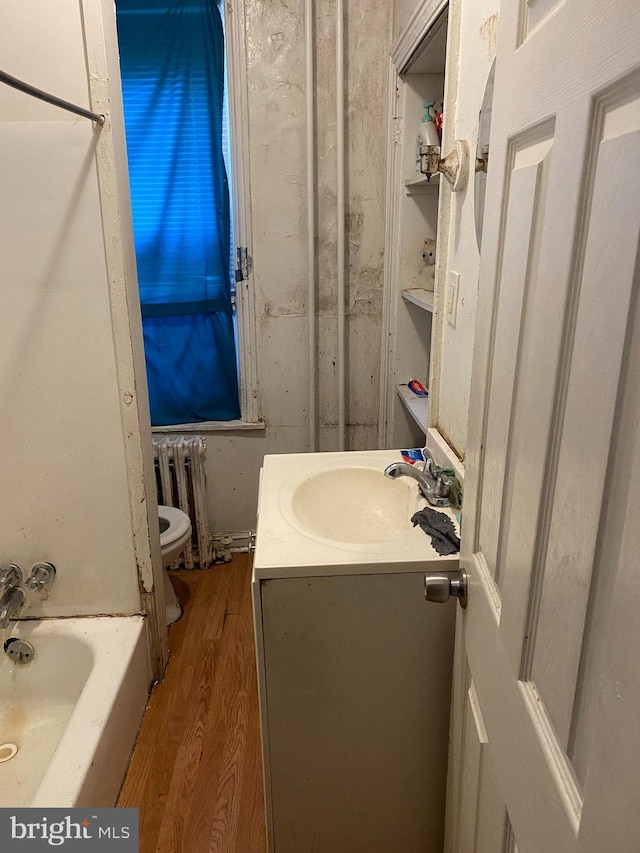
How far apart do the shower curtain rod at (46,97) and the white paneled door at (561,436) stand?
82 centimetres

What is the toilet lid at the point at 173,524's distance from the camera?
7.33ft

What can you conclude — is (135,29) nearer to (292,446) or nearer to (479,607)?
(292,446)

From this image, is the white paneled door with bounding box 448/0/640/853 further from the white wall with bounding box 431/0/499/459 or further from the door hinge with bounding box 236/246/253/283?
the door hinge with bounding box 236/246/253/283

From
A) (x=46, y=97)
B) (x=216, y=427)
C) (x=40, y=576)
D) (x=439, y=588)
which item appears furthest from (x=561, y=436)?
(x=216, y=427)

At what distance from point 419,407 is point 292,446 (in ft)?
2.67

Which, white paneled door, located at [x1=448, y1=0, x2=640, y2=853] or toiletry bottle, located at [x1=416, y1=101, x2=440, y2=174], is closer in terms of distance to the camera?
white paneled door, located at [x1=448, y1=0, x2=640, y2=853]

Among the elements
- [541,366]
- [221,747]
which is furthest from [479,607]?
[221,747]

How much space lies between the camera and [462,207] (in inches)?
54.3

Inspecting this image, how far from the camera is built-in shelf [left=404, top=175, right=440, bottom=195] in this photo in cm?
198

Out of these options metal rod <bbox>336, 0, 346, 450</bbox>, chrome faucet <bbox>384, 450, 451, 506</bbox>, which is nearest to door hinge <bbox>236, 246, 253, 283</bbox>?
metal rod <bbox>336, 0, 346, 450</bbox>

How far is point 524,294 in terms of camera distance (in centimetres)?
67

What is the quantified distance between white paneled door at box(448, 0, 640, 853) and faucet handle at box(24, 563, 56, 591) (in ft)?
4.73

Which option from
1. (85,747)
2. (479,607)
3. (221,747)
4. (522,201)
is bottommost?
(221,747)

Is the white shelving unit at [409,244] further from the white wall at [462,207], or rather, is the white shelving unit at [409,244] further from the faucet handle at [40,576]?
the faucet handle at [40,576]
